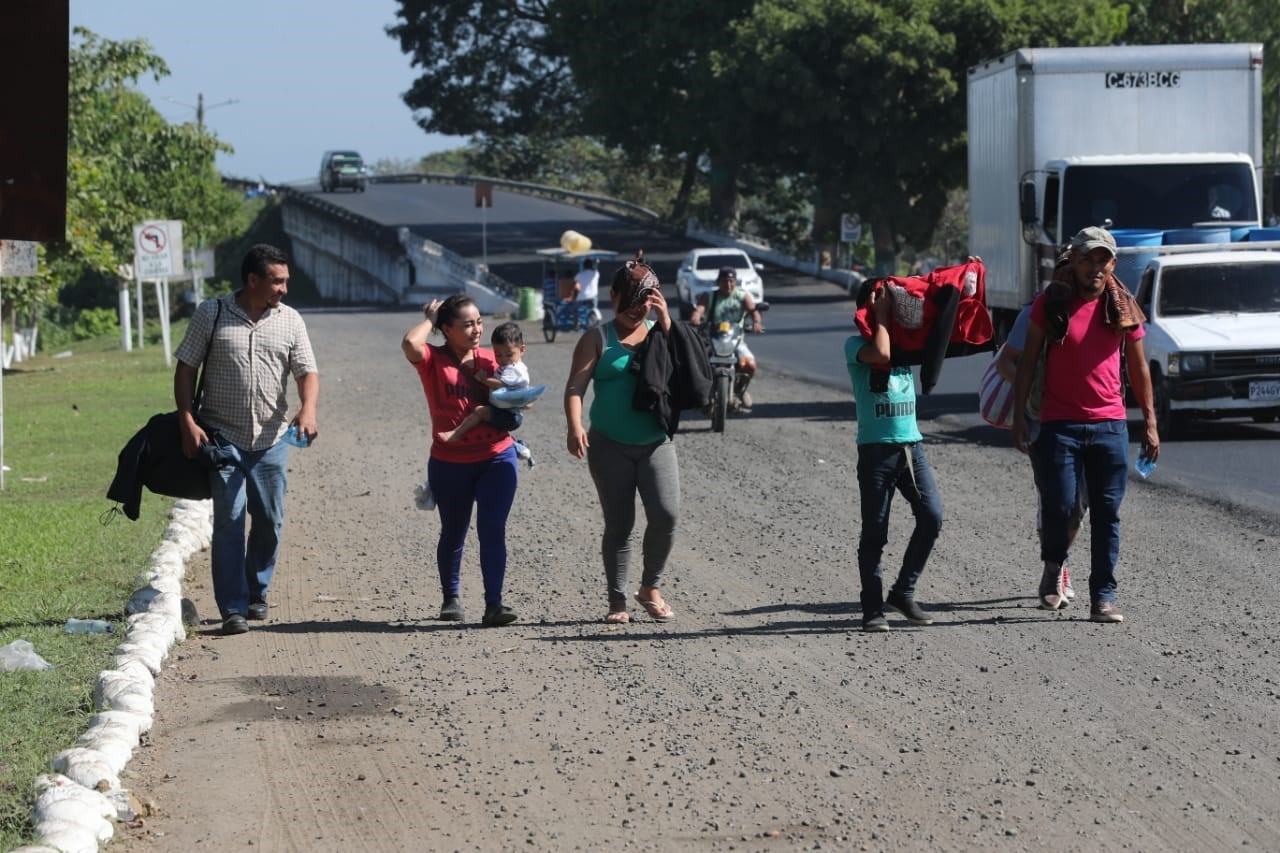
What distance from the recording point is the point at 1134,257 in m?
18.4

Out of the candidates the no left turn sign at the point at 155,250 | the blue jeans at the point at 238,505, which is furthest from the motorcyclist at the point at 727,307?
the no left turn sign at the point at 155,250

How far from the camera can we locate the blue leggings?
8.98m

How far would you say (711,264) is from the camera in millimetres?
43344

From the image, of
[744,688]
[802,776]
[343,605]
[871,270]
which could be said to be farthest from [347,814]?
[871,270]

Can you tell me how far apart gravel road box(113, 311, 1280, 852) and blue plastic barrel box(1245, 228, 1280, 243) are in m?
7.17

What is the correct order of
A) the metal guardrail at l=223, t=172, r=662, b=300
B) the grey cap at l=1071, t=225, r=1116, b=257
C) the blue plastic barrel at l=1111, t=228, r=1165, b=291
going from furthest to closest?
1. the metal guardrail at l=223, t=172, r=662, b=300
2. the blue plastic barrel at l=1111, t=228, r=1165, b=291
3. the grey cap at l=1071, t=225, r=1116, b=257

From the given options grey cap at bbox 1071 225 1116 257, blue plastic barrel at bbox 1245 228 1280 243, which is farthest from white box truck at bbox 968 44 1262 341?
grey cap at bbox 1071 225 1116 257

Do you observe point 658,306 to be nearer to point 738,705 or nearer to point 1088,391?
point 1088,391

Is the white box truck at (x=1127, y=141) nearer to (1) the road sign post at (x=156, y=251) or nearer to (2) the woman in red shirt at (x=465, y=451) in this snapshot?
(2) the woman in red shirt at (x=465, y=451)

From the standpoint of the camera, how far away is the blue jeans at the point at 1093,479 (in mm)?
8578

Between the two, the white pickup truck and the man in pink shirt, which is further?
the white pickup truck

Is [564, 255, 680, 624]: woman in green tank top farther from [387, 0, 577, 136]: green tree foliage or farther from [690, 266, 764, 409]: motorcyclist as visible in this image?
[387, 0, 577, 136]: green tree foliage

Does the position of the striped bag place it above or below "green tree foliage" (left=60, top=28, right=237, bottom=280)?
below

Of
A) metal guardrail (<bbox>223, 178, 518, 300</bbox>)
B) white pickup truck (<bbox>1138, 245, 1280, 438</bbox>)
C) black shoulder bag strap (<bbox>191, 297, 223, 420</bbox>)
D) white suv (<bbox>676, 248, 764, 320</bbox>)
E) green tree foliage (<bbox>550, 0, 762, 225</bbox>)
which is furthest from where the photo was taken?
green tree foliage (<bbox>550, 0, 762, 225</bbox>)
